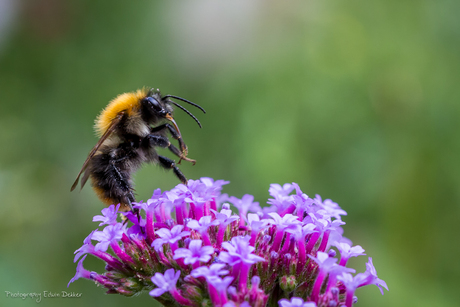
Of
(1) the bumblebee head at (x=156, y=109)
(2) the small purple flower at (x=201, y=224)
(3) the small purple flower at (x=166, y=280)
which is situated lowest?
(3) the small purple flower at (x=166, y=280)

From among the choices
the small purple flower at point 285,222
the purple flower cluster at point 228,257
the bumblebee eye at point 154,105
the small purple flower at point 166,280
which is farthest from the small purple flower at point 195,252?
the bumblebee eye at point 154,105

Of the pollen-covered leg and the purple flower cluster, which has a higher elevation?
the pollen-covered leg

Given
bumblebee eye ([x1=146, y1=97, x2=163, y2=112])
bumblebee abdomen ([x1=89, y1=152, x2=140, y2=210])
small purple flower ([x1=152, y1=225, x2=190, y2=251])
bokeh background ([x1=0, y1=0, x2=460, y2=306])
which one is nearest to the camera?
small purple flower ([x1=152, y1=225, x2=190, y2=251])

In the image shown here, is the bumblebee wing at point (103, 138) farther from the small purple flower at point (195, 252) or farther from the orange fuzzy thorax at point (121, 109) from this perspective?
the small purple flower at point (195, 252)

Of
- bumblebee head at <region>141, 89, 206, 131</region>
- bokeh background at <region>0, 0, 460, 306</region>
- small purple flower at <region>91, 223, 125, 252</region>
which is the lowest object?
small purple flower at <region>91, 223, 125, 252</region>

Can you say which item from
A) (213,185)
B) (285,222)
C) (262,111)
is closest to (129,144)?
(213,185)

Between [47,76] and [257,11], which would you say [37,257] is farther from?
[257,11]

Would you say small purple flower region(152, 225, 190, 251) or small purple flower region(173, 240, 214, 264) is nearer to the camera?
small purple flower region(173, 240, 214, 264)

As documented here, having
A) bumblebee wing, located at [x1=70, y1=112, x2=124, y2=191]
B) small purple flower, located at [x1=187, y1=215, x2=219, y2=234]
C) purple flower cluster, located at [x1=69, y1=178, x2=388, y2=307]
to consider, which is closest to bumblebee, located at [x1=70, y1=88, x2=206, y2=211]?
bumblebee wing, located at [x1=70, y1=112, x2=124, y2=191]

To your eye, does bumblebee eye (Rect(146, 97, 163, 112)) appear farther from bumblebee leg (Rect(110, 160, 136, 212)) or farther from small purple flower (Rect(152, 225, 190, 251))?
small purple flower (Rect(152, 225, 190, 251))
